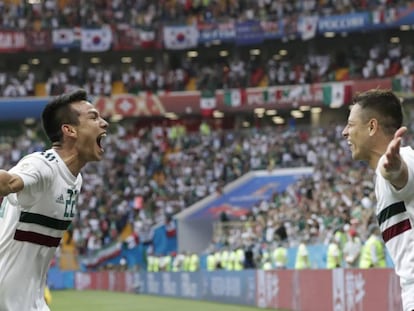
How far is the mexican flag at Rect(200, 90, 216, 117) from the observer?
163 ft

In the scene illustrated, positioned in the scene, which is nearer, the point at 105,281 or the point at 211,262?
the point at 211,262

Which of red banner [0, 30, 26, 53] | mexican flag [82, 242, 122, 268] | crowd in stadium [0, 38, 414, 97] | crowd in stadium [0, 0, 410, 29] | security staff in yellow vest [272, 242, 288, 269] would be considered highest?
crowd in stadium [0, 0, 410, 29]

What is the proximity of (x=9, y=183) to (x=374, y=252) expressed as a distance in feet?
51.0

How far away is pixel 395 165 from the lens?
5910 mm

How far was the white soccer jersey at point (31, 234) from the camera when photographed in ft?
22.5

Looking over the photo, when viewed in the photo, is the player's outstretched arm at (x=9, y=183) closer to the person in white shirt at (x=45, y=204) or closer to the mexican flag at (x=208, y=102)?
the person in white shirt at (x=45, y=204)

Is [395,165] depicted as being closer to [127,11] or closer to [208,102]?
[208,102]

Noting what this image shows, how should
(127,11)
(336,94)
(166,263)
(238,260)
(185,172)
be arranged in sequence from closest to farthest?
(238,260), (166,263), (185,172), (336,94), (127,11)

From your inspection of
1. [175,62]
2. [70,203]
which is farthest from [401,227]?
[175,62]

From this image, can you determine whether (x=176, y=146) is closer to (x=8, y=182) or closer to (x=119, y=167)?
(x=119, y=167)

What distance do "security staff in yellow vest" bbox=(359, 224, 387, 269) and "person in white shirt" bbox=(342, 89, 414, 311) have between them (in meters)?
14.3

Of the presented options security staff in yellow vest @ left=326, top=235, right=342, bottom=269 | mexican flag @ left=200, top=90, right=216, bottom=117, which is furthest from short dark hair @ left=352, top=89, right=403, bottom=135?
mexican flag @ left=200, top=90, right=216, bottom=117

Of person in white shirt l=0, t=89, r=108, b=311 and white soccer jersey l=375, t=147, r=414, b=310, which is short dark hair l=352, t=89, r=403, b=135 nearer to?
white soccer jersey l=375, t=147, r=414, b=310

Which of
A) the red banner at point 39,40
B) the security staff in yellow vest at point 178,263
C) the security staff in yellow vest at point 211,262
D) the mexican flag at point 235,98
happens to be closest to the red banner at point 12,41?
the red banner at point 39,40
